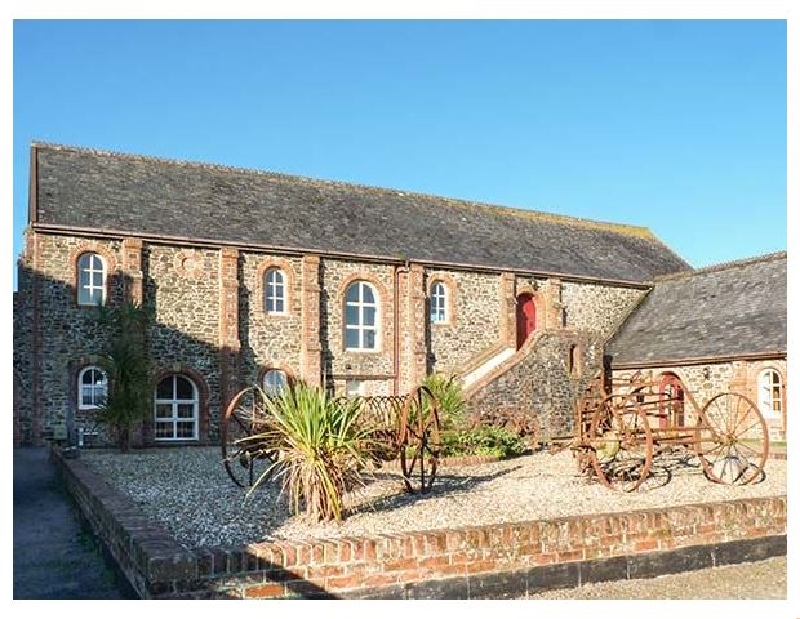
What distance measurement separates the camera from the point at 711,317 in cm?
2761

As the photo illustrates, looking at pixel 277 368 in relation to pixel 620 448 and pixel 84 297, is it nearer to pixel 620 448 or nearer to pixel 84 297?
pixel 84 297

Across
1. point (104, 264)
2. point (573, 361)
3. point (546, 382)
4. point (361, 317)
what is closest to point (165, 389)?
point (104, 264)

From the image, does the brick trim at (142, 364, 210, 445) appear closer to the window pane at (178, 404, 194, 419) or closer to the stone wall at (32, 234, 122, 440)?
the window pane at (178, 404, 194, 419)

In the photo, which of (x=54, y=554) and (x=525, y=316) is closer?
(x=54, y=554)

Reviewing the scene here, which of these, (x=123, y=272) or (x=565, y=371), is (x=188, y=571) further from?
(x=565, y=371)

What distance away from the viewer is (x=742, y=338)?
24.9 metres

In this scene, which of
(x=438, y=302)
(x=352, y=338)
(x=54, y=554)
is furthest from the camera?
(x=438, y=302)

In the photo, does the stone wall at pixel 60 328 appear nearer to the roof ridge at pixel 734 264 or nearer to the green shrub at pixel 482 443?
the green shrub at pixel 482 443

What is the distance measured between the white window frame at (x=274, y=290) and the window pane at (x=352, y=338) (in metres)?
2.40

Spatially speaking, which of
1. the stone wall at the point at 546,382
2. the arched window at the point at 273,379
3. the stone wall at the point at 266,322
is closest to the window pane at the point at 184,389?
the stone wall at the point at 266,322

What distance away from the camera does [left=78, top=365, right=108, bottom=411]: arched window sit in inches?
882

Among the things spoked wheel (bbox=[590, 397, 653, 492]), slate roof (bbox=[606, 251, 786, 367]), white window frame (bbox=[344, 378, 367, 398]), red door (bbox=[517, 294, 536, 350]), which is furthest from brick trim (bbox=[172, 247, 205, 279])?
slate roof (bbox=[606, 251, 786, 367])

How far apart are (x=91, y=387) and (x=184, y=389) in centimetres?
265

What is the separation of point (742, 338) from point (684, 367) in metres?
2.24
